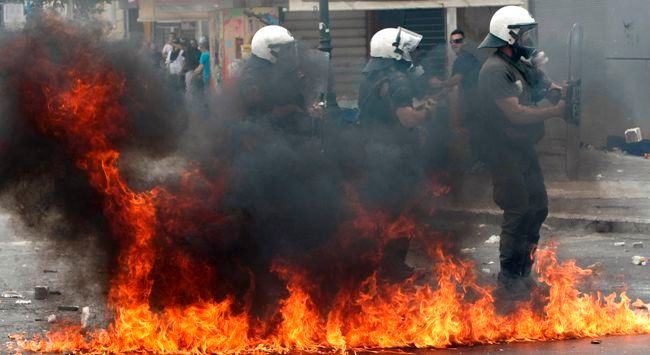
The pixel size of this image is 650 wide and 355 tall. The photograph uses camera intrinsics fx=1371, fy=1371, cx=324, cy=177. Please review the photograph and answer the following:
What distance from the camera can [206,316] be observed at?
708cm

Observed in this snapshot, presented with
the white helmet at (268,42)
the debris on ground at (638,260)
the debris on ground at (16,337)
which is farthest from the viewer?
the debris on ground at (638,260)

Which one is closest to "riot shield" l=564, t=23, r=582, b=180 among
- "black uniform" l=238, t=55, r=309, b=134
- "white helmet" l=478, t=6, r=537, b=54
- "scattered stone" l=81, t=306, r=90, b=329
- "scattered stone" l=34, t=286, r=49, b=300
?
"white helmet" l=478, t=6, r=537, b=54

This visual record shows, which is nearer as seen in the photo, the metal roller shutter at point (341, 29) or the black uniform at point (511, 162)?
the black uniform at point (511, 162)

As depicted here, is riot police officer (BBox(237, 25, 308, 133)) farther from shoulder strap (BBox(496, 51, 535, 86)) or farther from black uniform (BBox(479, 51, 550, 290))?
shoulder strap (BBox(496, 51, 535, 86))

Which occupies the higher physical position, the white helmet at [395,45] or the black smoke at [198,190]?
the white helmet at [395,45]

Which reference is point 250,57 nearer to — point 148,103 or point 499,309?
point 148,103

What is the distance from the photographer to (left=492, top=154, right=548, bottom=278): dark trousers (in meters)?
8.14

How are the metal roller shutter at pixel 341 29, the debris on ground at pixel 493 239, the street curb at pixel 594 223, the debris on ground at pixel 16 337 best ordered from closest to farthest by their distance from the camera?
the debris on ground at pixel 16 337 → the debris on ground at pixel 493 239 → the street curb at pixel 594 223 → the metal roller shutter at pixel 341 29

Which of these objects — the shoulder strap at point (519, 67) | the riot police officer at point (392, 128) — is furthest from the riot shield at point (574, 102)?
the riot police officer at point (392, 128)

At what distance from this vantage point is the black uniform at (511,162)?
812 centimetres

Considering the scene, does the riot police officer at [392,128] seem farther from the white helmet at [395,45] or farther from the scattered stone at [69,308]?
the scattered stone at [69,308]

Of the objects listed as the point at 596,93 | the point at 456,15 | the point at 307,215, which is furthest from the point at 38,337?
the point at 456,15

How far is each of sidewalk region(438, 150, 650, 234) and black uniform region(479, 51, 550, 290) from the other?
1368mm

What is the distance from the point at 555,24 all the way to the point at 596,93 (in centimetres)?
636
